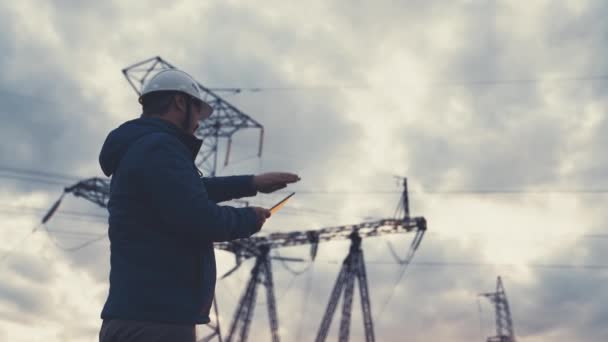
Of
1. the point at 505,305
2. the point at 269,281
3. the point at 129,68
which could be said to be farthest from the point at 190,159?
the point at 505,305

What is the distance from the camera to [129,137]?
303 centimetres

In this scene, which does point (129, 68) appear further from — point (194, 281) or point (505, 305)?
point (505, 305)

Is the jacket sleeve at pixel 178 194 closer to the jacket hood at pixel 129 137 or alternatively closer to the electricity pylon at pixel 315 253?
the jacket hood at pixel 129 137

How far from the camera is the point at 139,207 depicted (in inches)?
113

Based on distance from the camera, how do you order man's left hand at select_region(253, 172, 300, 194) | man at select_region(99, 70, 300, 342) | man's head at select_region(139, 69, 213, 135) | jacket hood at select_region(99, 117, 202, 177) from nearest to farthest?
man at select_region(99, 70, 300, 342), jacket hood at select_region(99, 117, 202, 177), man's head at select_region(139, 69, 213, 135), man's left hand at select_region(253, 172, 300, 194)

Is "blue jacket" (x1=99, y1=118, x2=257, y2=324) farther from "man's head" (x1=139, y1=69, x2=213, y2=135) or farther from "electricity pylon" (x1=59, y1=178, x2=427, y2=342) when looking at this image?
"electricity pylon" (x1=59, y1=178, x2=427, y2=342)

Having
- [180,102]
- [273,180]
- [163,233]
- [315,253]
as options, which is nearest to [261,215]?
[273,180]


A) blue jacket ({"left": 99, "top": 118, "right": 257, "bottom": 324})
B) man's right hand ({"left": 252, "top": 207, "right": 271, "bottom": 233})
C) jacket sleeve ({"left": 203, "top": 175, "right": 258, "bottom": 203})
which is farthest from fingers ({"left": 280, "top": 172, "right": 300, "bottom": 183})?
blue jacket ({"left": 99, "top": 118, "right": 257, "bottom": 324})

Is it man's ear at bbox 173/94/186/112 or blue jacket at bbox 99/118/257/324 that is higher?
man's ear at bbox 173/94/186/112

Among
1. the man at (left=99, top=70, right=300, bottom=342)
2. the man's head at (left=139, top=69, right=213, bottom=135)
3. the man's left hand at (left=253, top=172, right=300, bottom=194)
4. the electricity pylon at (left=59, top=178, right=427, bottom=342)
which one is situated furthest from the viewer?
the electricity pylon at (left=59, top=178, right=427, bottom=342)

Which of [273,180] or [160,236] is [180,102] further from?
[160,236]

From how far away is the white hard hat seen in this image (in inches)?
128

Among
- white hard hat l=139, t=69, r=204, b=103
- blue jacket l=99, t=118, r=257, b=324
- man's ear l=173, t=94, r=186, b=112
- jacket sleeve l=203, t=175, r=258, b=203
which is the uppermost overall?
white hard hat l=139, t=69, r=204, b=103

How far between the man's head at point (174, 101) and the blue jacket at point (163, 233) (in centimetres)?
25
